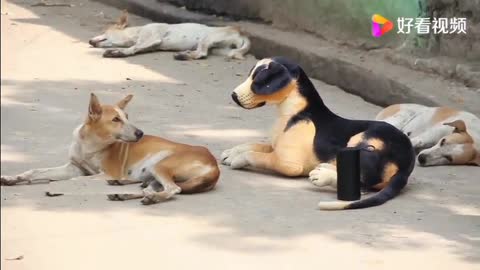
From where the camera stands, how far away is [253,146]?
7402 millimetres

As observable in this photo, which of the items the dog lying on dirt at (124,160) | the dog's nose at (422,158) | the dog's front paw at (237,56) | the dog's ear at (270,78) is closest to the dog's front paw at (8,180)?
the dog lying on dirt at (124,160)

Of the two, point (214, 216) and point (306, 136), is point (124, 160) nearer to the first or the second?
point (214, 216)

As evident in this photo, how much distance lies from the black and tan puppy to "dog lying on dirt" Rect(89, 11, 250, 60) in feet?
15.5

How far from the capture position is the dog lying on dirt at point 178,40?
470 inches

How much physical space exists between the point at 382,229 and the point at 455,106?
10.7ft

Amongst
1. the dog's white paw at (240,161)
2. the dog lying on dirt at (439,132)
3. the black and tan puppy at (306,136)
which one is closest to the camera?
the black and tan puppy at (306,136)

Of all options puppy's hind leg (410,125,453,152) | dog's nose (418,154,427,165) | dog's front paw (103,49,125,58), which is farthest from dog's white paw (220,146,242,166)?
dog's front paw (103,49,125,58)

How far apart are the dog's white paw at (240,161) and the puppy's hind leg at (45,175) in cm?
101

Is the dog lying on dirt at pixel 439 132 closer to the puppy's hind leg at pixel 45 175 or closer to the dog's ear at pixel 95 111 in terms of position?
the dog's ear at pixel 95 111

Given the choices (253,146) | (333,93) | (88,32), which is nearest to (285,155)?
(253,146)

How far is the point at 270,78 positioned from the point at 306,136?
1.44ft

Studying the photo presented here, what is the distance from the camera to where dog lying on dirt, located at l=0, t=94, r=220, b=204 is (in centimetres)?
663

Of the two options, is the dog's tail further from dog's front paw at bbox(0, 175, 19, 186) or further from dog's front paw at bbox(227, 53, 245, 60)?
dog's front paw at bbox(227, 53, 245, 60)

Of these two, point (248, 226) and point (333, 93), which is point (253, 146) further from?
point (333, 93)
